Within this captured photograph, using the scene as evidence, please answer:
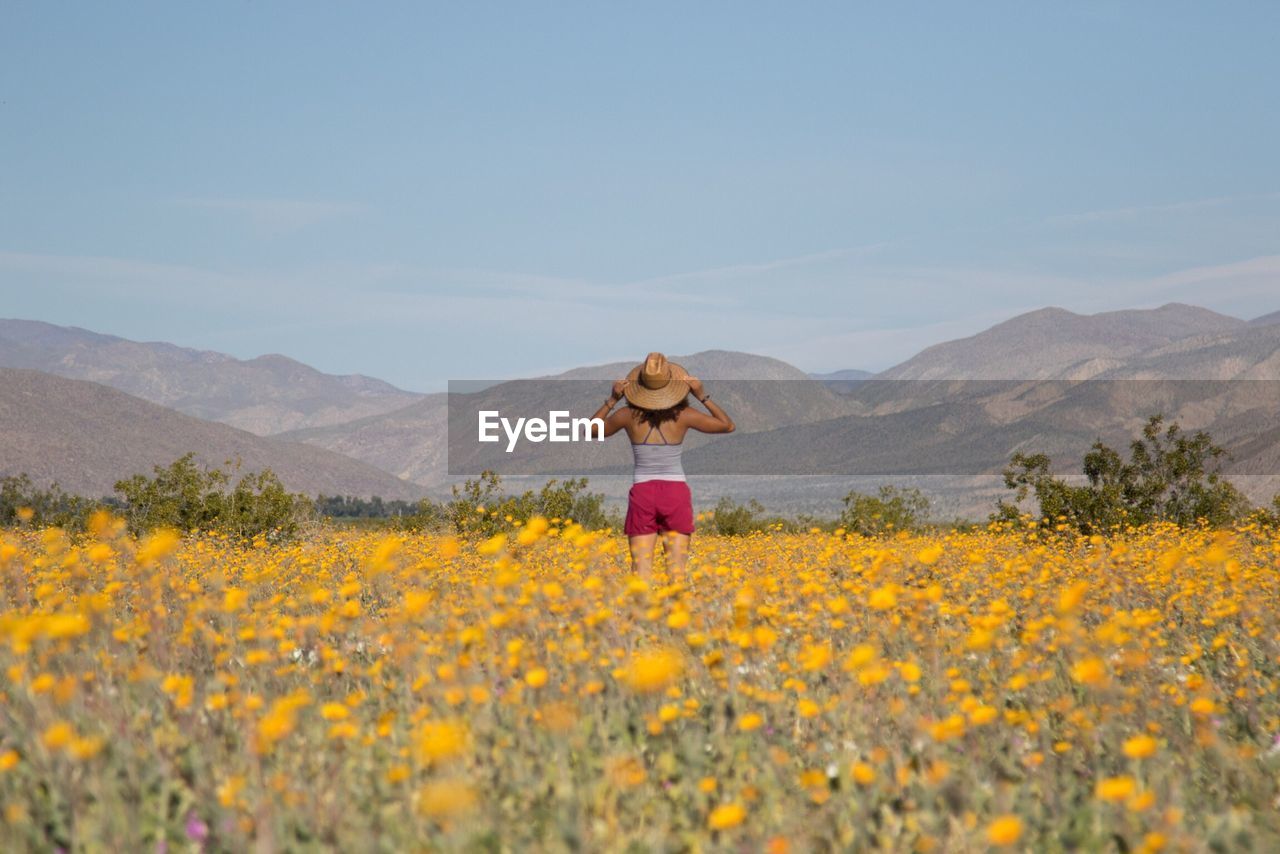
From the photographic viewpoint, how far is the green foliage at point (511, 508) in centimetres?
1919

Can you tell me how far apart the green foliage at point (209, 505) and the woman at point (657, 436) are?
11693mm

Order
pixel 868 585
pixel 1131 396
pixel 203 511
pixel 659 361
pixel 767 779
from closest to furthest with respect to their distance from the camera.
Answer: pixel 767 779 < pixel 868 585 < pixel 659 361 < pixel 203 511 < pixel 1131 396

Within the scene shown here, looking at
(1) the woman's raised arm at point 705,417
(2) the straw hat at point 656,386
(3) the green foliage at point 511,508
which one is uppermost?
(2) the straw hat at point 656,386

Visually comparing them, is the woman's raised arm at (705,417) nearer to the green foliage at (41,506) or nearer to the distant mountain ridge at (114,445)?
the green foliage at (41,506)

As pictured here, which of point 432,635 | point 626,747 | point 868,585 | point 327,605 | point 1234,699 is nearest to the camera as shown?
point 626,747

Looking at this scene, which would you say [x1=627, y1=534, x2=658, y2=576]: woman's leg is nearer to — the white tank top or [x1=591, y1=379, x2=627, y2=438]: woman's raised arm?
the white tank top

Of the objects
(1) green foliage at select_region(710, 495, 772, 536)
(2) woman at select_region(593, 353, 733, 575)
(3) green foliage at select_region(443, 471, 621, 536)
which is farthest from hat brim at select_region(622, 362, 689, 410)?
(1) green foliage at select_region(710, 495, 772, 536)

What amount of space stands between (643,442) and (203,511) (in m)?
14.2

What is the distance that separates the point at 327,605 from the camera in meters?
7.23

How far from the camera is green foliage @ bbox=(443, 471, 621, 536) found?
19188 mm

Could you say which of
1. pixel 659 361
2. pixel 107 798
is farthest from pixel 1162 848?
pixel 659 361

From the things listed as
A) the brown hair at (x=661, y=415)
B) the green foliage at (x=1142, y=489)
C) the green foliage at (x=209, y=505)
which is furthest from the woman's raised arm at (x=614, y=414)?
the green foliage at (x=209, y=505)

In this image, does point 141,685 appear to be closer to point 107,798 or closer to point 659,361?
point 107,798

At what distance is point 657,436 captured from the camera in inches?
351
